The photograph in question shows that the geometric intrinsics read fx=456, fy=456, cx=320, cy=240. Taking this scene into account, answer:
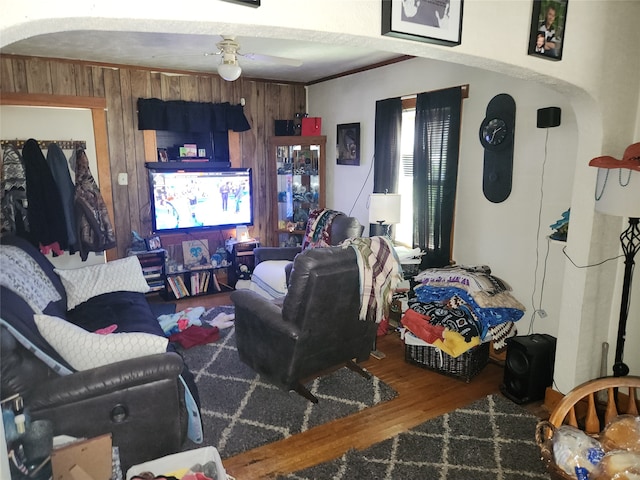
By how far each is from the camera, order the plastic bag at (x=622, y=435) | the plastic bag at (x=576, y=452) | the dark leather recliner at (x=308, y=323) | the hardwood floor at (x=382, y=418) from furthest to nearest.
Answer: the dark leather recliner at (x=308, y=323) < the hardwood floor at (x=382, y=418) < the plastic bag at (x=622, y=435) < the plastic bag at (x=576, y=452)

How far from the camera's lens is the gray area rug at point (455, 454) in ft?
7.49

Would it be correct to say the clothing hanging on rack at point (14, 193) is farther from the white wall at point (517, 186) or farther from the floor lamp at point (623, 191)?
the floor lamp at point (623, 191)

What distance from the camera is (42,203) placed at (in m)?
4.13

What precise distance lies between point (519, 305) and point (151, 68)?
4214mm

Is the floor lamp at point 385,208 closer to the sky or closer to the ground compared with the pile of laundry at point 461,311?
closer to the sky

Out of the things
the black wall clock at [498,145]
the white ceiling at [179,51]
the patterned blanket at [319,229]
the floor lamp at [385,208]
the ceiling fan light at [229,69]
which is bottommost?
the patterned blanket at [319,229]

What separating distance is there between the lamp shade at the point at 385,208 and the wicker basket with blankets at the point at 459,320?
67 centimetres

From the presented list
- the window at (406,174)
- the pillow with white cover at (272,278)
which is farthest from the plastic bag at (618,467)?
the pillow with white cover at (272,278)

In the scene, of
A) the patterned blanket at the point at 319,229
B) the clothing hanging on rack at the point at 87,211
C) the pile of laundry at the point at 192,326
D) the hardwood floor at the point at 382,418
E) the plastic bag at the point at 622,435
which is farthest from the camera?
the patterned blanket at the point at 319,229

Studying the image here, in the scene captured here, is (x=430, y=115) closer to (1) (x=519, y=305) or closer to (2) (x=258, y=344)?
(1) (x=519, y=305)

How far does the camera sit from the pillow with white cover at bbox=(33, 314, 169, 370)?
6.80 ft

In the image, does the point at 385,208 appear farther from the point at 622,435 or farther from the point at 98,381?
the point at 98,381

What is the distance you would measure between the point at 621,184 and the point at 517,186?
1.12 m

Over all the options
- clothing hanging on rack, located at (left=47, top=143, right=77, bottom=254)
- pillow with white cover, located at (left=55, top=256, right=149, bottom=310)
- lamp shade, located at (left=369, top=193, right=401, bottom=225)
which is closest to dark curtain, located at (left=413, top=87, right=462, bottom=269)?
lamp shade, located at (left=369, top=193, right=401, bottom=225)
